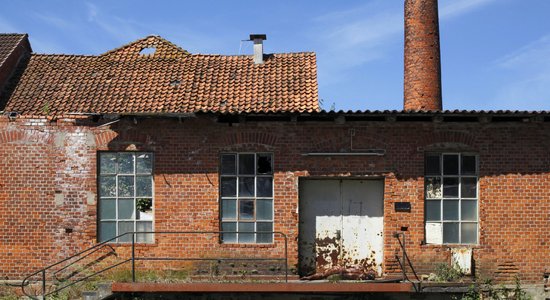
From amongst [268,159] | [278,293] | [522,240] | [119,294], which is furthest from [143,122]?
[522,240]

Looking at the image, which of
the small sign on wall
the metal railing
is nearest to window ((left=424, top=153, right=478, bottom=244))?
the small sign on wall

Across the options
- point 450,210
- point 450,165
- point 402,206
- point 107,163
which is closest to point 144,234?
point 107,163

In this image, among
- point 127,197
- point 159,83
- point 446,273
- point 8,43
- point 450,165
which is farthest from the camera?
point 8,43

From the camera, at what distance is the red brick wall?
13.5m

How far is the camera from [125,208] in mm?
13828

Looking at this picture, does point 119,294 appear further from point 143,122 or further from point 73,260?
point 143,122

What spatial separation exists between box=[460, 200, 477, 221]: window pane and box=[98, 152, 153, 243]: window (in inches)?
266

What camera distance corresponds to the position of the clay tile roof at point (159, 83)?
14.9 m

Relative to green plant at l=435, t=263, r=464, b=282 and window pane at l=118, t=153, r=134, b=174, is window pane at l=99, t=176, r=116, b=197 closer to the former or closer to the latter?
window pane at l=118, t=153, r=134, b=174

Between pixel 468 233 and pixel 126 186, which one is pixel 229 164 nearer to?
pixel 126 186

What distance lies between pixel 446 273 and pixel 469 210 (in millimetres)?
1460

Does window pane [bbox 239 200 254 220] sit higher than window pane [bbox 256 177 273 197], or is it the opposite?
window pane [bbox 256 177 273 197]

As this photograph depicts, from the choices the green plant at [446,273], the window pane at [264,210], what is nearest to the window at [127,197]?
the window pane at [264,210]

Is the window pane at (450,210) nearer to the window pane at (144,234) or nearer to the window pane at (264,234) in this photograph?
the window pane at (264,234)
